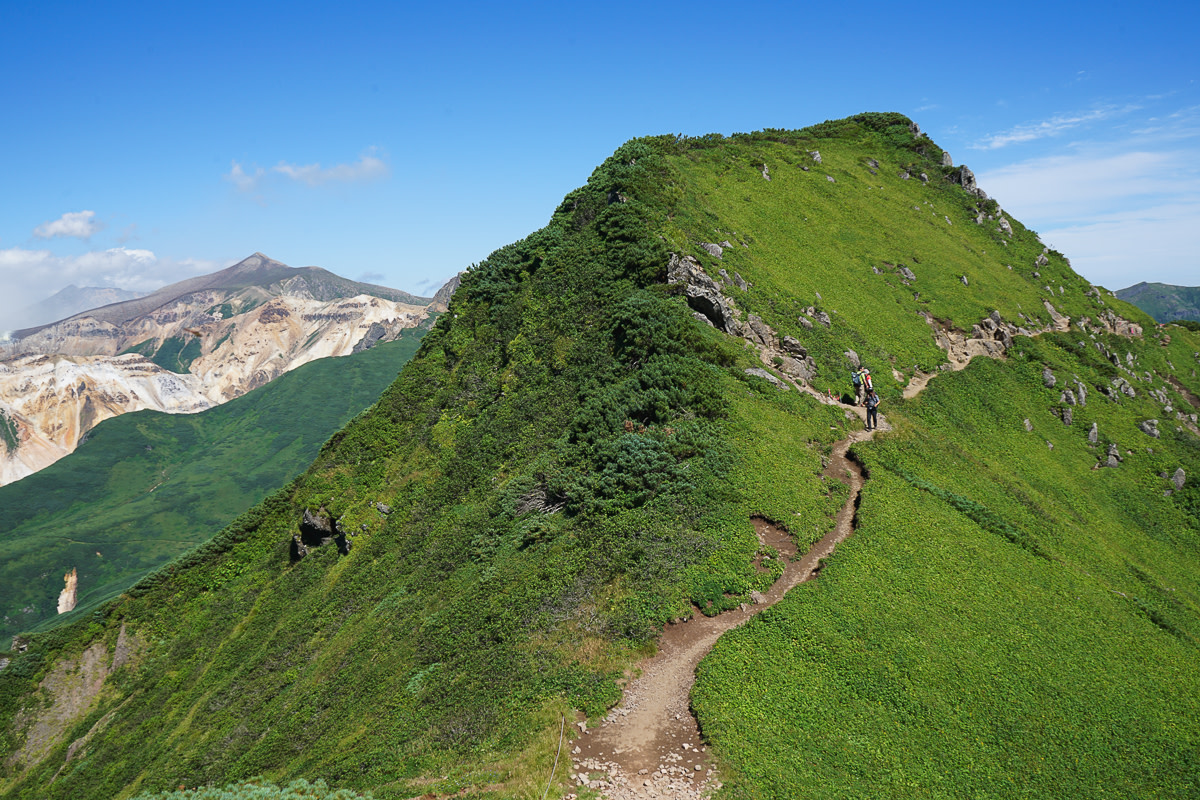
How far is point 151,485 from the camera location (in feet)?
536

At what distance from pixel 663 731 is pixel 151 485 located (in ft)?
622

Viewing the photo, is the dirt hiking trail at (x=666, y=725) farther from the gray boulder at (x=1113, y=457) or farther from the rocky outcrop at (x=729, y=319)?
the gray boulder at (x=1113, y=457)

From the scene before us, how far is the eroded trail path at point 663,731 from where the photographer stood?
16.0 metres

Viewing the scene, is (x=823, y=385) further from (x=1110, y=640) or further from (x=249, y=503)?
(x=249, y=503)

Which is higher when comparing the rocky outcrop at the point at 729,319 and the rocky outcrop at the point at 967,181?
the rocky outcrop at the point at 967,181

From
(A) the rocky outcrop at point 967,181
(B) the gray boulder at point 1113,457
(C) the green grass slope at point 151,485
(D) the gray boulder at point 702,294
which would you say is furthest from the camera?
(C) the green grass slope at point 151,485

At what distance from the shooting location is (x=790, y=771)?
1620 centimetres

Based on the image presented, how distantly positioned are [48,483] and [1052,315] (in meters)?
209

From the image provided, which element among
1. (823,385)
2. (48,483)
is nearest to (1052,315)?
(823,385)

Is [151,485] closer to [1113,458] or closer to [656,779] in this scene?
[656,779]

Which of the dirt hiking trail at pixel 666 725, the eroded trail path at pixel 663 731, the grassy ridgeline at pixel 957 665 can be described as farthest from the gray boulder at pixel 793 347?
the eroded trail path at pixel 663 731

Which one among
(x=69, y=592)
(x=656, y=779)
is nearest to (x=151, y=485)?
(x=69, y=592)

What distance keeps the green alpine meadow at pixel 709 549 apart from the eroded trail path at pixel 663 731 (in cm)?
40

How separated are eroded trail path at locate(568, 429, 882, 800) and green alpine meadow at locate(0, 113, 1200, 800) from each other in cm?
40
